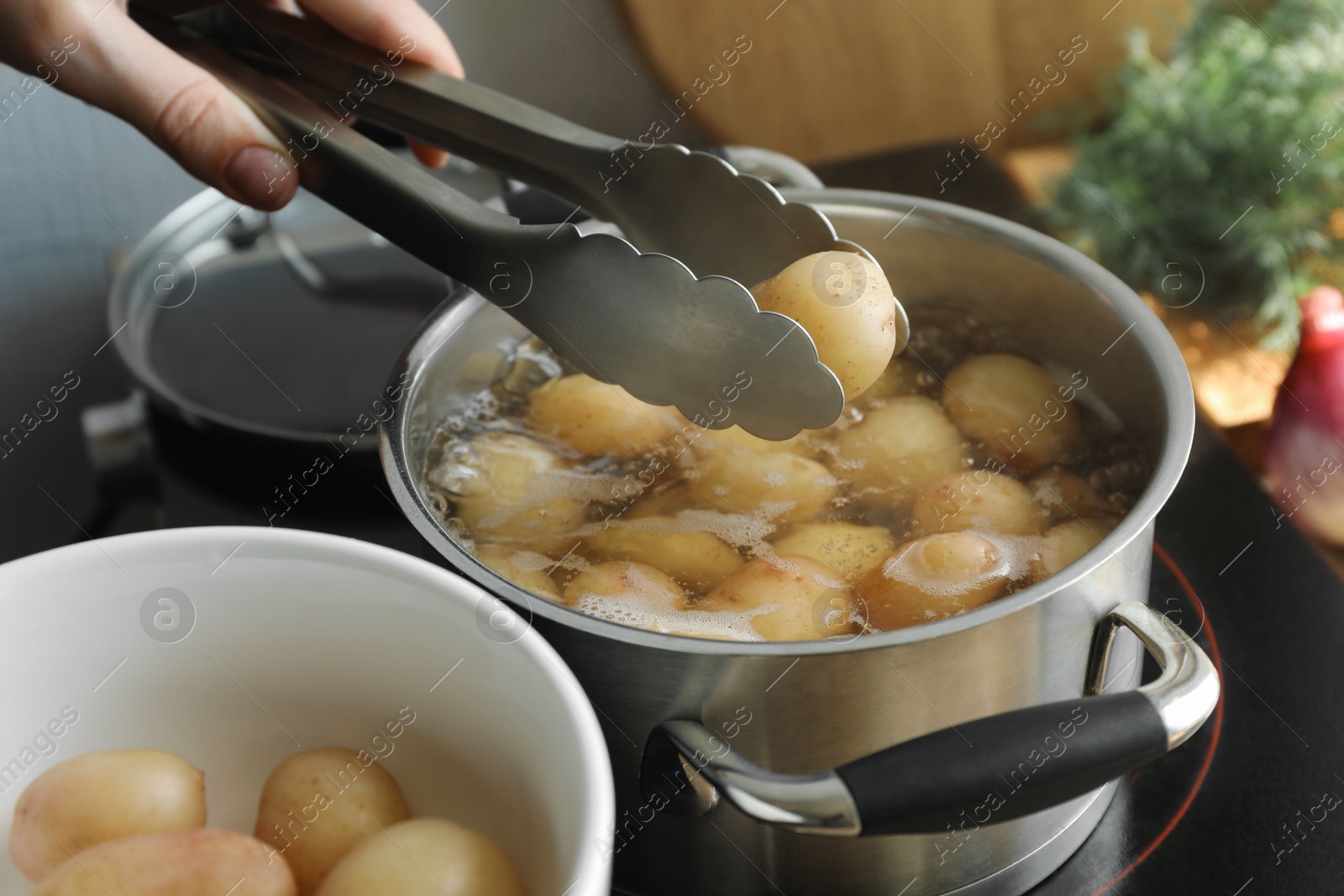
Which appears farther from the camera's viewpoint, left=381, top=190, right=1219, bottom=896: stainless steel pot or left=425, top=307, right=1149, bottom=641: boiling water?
left=425, top=307, right=1149, bottom=641: boiling water

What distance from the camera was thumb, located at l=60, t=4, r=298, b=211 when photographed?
61cm

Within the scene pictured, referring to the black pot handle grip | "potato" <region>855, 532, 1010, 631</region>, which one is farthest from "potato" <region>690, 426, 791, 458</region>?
the black pot handle grip

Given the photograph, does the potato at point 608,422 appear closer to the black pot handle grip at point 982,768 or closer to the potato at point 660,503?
the potato at point 660,503

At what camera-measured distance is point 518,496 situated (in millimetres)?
603

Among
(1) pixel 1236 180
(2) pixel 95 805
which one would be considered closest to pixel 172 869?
(2) pixel 95 805

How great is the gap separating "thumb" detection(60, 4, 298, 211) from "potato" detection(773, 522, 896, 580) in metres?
0.32

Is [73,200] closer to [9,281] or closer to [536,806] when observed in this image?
[9,281]

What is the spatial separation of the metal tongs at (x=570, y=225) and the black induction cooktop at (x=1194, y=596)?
13cm

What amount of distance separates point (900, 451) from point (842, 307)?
12cm

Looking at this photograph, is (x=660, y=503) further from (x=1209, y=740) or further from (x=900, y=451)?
(x=1209, y=740)

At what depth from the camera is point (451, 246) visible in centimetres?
52

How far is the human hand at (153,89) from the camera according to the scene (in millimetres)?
612

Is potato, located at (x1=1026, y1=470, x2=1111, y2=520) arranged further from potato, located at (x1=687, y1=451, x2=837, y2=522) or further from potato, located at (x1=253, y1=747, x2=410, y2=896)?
potato, located at (x1=253, y1=747, x2=410, y2=896)

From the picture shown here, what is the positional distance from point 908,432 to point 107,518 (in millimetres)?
508
